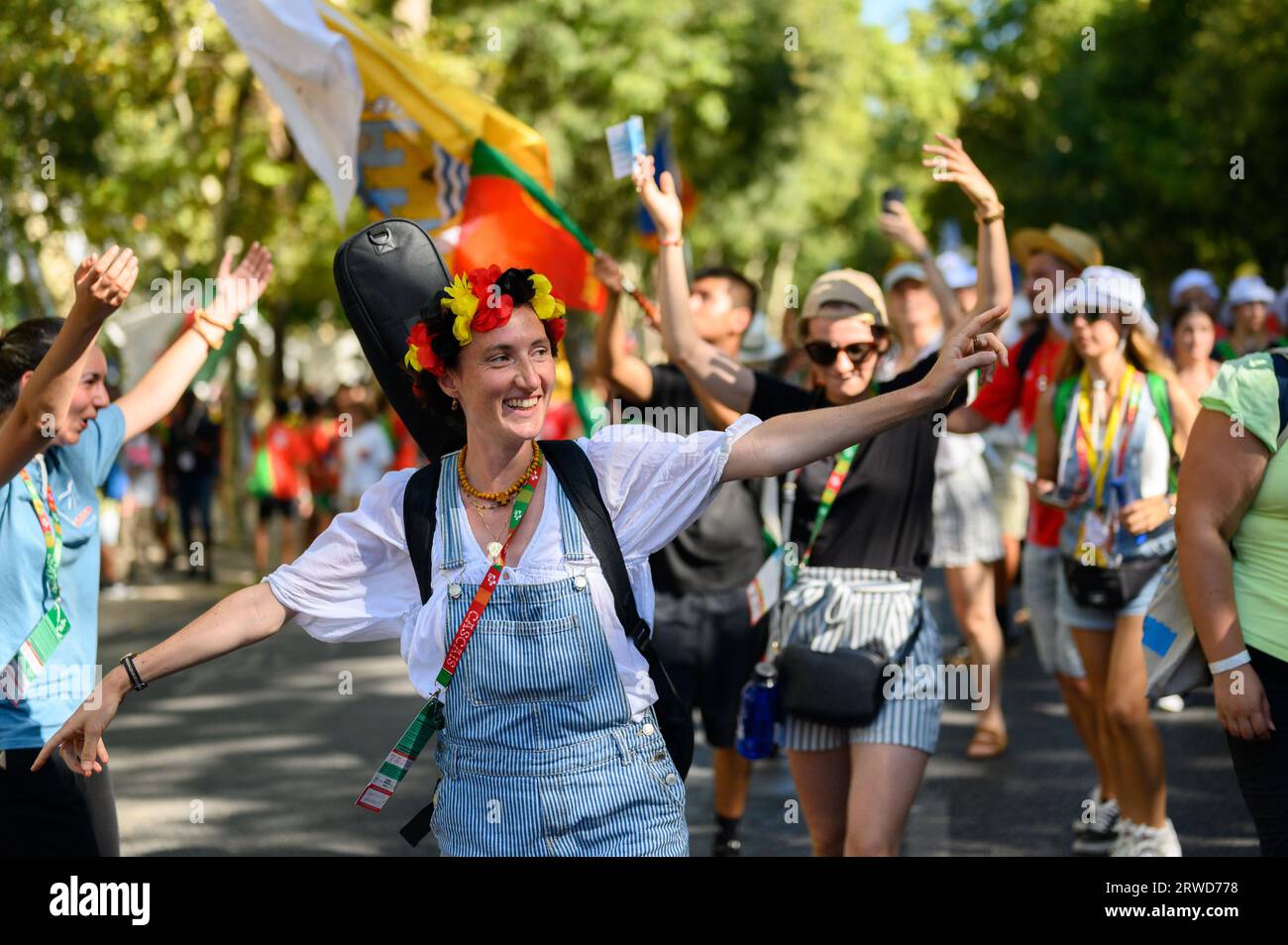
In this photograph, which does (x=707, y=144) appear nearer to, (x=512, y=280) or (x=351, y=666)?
(x=351, y=666)

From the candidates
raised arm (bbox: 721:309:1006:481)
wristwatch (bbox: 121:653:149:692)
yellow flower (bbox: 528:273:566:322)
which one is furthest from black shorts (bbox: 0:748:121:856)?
raised arm (bbox: 721:309:1006:481)

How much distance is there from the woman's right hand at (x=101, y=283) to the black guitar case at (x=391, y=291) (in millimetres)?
516

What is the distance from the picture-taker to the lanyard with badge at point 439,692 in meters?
3.36

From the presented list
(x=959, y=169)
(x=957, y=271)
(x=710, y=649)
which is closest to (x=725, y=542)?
(x=710, y=649)

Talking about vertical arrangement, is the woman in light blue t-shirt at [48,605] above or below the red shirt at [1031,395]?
below

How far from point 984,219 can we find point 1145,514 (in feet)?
6.17

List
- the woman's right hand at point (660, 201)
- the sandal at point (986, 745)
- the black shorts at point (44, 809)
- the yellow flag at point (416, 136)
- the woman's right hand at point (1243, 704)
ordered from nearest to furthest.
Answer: the woman's right hand at point (1243, 704)
the black shorts at point (44, 809)
the woman's right hand at point (660, 201)
the yellow flag at point (416, 136)
the sandal at point (986, 745)

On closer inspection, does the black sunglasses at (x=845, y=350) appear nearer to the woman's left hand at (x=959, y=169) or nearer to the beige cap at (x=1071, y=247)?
the woman's left hand at (x=959, y=169)

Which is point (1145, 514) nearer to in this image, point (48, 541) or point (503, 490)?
point (503, 490)

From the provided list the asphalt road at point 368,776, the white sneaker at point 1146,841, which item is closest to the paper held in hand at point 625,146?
the asphalt road at point 368,776

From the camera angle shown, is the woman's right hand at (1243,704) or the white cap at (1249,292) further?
the white cap at (1249,292)

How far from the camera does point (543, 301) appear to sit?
3451mm
